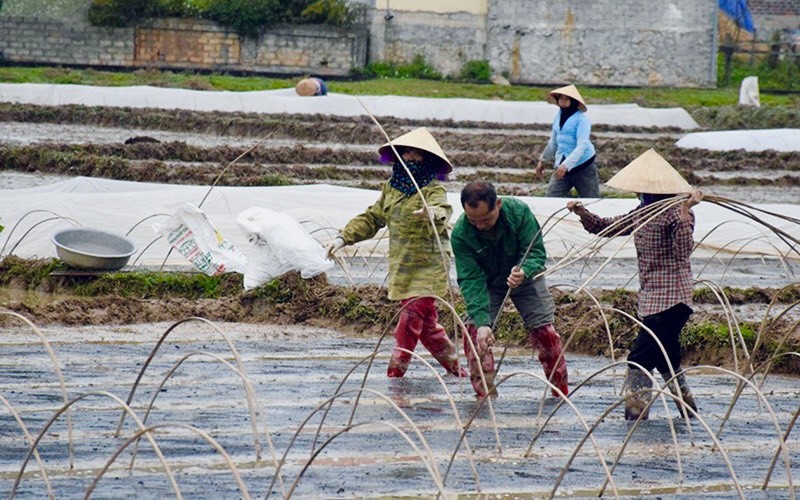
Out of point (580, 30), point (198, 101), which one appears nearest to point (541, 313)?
point (198, 101)

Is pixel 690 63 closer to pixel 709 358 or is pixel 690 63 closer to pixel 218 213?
pixel 218 213

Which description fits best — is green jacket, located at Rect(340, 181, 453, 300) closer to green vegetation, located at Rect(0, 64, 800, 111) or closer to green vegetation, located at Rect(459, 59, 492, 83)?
green vegetation, located at Rect(0, 64, 800, 111)

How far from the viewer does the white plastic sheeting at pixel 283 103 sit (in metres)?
22.9

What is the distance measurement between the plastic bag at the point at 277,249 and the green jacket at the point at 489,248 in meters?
2.52

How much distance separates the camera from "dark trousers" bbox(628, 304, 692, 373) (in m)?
5.92

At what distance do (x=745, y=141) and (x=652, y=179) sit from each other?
16990mm

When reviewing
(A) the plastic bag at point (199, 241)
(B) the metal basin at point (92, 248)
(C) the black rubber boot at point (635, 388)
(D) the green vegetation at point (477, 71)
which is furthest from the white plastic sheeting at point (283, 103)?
(C) the black rubber boot at point (635, 388)

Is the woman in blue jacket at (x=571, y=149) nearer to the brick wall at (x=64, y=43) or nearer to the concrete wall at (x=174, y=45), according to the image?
the concrete wall at (x=174, y=45)

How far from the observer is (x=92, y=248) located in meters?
9.48

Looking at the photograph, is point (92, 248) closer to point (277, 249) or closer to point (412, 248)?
point (277, 249)

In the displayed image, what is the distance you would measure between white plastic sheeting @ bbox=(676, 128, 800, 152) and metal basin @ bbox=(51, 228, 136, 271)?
13.8m

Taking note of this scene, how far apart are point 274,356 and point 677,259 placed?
8.32 feet

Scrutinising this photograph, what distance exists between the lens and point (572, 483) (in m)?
5.06

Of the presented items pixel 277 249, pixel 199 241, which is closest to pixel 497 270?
pixel 277 249
